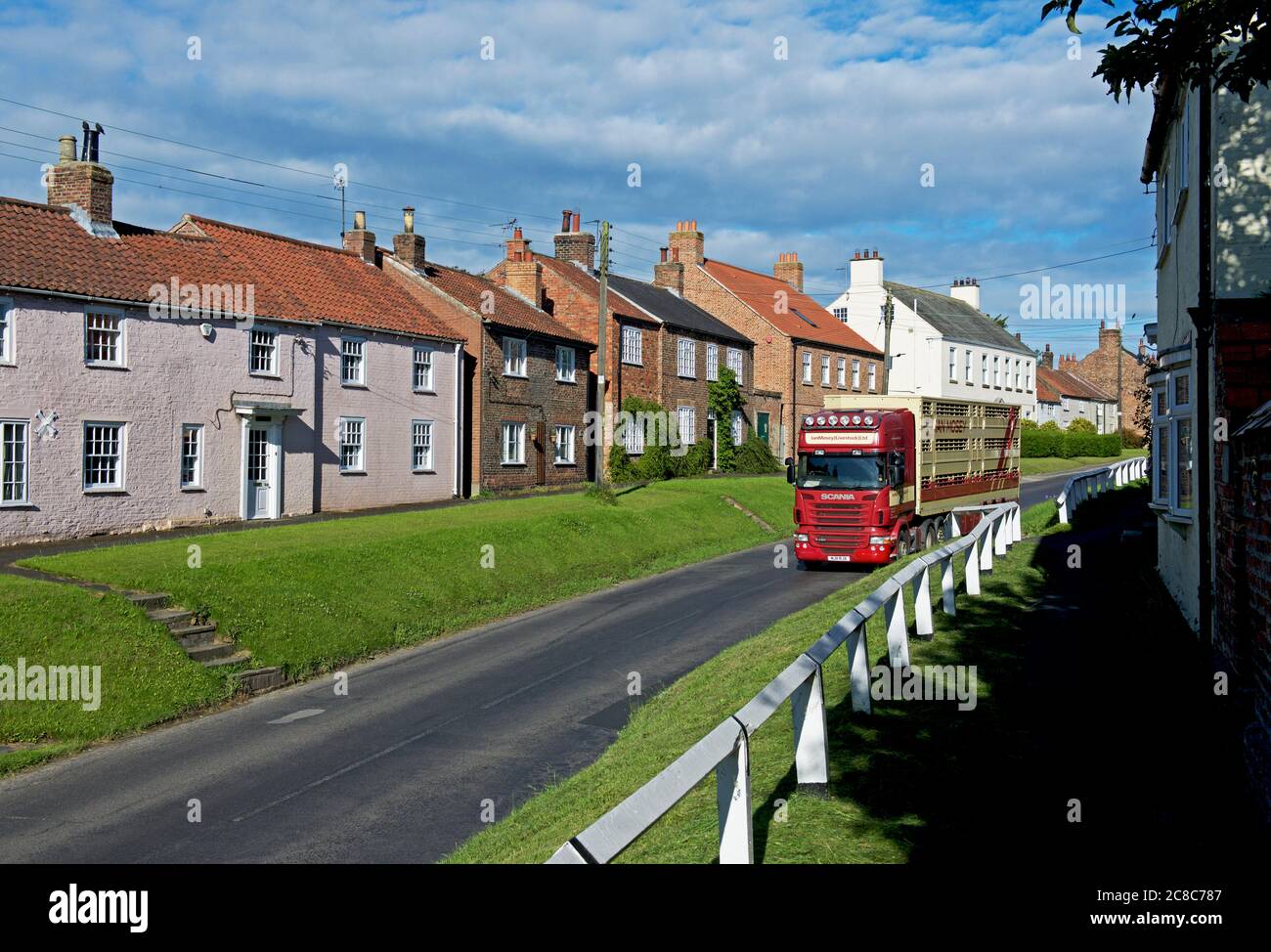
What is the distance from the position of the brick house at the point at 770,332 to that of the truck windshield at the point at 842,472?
29.6m

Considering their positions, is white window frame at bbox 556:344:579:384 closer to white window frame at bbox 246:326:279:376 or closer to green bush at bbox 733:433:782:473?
green bush at bbox 733:433:782:473

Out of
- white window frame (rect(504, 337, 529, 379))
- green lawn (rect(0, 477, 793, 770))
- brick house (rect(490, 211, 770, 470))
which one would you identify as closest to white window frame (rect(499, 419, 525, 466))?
white window frame (rect(504, 337, 529, 379))

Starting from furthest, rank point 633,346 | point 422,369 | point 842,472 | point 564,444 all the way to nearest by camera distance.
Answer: point 633,346, point 564,444, point 422,369, point 842,472

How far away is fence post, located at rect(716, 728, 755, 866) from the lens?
16.8 feet

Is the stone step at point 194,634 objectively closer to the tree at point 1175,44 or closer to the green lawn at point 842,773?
the green lawn at point 842,773

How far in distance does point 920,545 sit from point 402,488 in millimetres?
17058

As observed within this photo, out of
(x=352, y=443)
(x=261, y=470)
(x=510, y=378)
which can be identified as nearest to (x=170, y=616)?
(x=261, y=470)

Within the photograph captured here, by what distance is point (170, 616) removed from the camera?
17.1 meters

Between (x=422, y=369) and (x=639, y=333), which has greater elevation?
(x=639, y=333)

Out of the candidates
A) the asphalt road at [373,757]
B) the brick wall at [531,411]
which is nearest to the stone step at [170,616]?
the asphalt road at [373,757]

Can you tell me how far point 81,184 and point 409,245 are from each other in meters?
13.3

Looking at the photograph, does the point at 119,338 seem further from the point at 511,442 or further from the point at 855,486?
the point at 855,486

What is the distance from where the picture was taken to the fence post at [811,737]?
22.1 feet

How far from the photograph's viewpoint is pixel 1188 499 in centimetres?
1372
